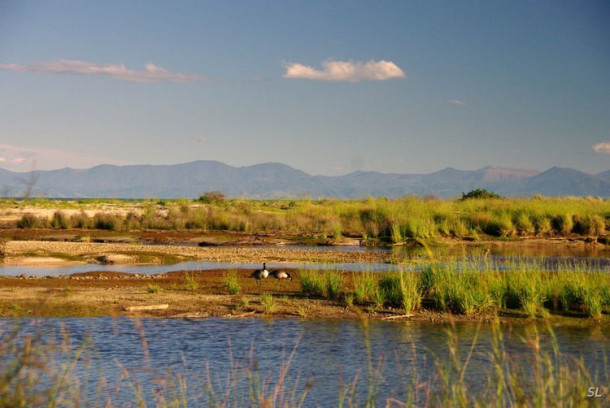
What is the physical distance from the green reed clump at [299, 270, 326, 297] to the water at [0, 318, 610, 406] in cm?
313

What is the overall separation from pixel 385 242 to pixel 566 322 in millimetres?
22791

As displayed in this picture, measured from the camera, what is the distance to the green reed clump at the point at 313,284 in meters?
19.4

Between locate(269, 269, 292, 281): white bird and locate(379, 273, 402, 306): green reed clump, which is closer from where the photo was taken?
locate(379, 273, 402, 306): green reed clump

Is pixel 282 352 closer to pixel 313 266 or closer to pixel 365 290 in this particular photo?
pixel 365 290

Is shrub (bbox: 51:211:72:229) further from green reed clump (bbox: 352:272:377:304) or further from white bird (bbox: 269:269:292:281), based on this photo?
green reed clump (bbox: 352:272:377:304)

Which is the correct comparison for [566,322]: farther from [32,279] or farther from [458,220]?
[458,220]

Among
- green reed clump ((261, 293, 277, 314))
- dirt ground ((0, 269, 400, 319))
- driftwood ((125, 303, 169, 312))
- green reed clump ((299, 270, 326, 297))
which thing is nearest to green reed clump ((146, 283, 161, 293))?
dirt ground ((0, 269, 400, 319))

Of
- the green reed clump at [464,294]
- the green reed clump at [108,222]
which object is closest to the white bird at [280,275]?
the green reed clump at [464,294]

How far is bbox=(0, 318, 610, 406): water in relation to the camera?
11.0m

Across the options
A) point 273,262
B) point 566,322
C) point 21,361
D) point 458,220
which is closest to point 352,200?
point 458,220

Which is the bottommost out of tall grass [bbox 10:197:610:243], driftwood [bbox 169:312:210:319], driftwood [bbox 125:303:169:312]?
driftwood [bbox 169:312:210:319]

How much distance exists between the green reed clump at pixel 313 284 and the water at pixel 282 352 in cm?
313

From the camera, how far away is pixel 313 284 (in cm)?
1962

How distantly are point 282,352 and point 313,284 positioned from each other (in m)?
6.71
